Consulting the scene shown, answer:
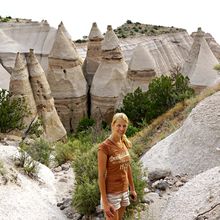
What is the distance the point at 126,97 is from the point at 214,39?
19.9 metres

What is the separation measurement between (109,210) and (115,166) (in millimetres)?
451

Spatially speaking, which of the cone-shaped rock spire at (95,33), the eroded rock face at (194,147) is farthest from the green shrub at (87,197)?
the cone-shaped rock spire at (95,33)

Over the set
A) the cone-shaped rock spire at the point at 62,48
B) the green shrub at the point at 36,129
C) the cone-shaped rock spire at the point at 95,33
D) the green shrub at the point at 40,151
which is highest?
the cone-shaped rock spire at the point at 95,33

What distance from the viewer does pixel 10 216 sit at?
6.69 m

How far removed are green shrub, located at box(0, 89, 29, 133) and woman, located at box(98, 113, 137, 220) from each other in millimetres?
9376

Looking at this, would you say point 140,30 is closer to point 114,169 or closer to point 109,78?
point 109,78

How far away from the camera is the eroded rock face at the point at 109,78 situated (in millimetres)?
20375

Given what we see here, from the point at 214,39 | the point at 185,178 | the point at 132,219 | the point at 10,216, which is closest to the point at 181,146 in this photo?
the point at 185,178

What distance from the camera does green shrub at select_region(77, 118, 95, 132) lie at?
19650mm

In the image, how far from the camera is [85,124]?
19812 millimetres

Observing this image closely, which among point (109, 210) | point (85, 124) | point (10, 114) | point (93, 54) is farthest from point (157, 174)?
point (93, 54)

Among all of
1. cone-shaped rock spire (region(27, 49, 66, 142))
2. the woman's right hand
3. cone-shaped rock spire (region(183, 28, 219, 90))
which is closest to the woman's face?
the woman's right hand

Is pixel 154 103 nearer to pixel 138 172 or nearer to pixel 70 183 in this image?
pixel 70 183

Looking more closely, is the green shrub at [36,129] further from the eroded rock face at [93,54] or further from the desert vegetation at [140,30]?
the desert vegetation at [140,30]
